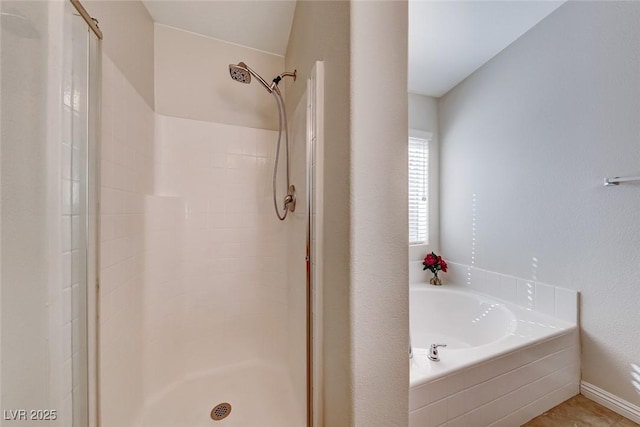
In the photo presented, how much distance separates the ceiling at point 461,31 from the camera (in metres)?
1.48

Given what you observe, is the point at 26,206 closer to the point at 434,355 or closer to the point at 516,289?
the point at 434,355

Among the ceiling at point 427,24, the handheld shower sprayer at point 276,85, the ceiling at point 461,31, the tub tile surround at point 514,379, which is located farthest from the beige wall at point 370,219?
the ceiling at point 461,31

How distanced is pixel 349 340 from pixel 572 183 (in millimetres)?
1788

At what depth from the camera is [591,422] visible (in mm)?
1230

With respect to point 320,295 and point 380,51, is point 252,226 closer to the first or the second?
point 320,295

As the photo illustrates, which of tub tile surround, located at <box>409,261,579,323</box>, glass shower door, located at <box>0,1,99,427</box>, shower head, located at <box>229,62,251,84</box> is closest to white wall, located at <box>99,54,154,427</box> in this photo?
glass shower door, located at <box>0,1,99,427</box>

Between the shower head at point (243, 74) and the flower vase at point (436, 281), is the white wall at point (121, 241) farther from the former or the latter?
the flower vase at point (436, 281)

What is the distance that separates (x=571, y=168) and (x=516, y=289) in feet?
2.92

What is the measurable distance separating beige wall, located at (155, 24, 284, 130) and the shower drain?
1.63 m

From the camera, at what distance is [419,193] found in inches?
91.8

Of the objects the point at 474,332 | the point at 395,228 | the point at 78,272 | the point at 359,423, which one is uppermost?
the point at 395,228

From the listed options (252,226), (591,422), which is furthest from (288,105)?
(591,422)

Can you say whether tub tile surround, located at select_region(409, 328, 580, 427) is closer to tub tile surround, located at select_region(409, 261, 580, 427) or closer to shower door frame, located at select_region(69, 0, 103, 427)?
tub tile surround, located at select_region(409, 261, 580, 427)

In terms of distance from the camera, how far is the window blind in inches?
91.1
